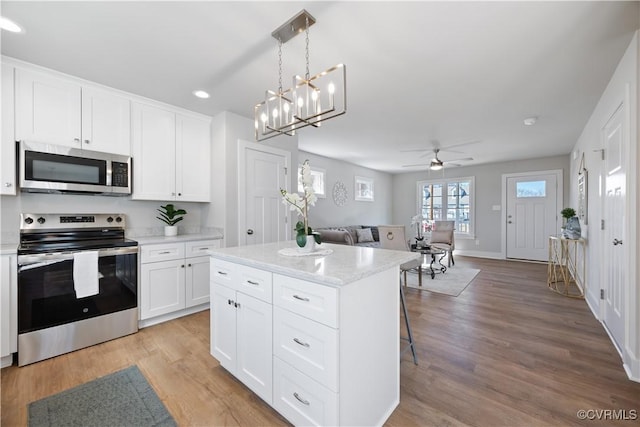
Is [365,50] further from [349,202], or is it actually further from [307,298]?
[349,202]

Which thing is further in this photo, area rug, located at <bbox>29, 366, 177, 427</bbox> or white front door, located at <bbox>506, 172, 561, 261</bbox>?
white front door, located at <bbox>506, 172, 561, 261</bbox>

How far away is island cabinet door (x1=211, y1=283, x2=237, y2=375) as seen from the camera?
1.77 meters

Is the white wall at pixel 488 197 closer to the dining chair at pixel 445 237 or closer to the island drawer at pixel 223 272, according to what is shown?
the dining chair at pixel 445 237

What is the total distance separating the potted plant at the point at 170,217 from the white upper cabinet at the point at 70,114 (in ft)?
2.46

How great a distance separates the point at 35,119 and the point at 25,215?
868 millimetres

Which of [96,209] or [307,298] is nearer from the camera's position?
[307,298]

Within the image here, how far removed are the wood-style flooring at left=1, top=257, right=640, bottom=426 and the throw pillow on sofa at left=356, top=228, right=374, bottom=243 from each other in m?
3.07

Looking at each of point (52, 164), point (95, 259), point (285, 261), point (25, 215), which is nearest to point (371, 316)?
point (285, 261)

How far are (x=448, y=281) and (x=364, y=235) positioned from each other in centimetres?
213

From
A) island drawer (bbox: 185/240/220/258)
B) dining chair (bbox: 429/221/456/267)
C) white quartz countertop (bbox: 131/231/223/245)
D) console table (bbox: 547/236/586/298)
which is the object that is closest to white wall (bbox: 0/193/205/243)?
white quartz countertop (bbox: 131/231/223/245)

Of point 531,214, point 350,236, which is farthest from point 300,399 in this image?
point 531,214

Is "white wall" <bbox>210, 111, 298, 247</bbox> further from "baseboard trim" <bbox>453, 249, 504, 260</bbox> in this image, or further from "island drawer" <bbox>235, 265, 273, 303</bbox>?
"baseboard trim" <bbox>453, 249, 504, 260</bbox>

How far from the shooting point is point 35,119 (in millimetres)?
2244

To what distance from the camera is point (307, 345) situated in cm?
130
